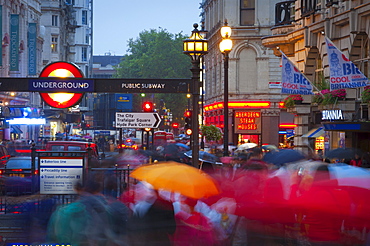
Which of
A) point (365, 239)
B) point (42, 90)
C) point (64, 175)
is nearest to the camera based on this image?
point (42, 90)

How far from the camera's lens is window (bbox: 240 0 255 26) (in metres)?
53.7

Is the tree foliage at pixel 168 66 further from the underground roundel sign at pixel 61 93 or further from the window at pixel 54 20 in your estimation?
the underground roundel sign at pixel 61 93

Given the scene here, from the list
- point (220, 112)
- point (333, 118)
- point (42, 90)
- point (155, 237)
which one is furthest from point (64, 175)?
point (220, 112)

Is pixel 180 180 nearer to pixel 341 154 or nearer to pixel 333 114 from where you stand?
pixel 341 154

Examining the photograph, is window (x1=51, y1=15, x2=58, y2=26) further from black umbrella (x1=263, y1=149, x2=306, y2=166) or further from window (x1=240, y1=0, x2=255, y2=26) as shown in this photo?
black umbrella (x1=263, y1=149, x2=306, y2=166)

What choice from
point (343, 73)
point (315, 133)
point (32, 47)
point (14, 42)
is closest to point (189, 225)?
point (343, 73)

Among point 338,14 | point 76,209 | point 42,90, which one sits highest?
point 338,14

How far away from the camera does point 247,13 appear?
2122 inches

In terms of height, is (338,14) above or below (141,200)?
above

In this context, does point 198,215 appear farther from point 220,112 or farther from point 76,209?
point 220,112

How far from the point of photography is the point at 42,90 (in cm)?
1048

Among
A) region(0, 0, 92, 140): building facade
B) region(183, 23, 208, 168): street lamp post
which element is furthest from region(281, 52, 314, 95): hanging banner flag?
region(0, 0, 92, 140): building facade

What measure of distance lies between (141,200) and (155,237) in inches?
22.0

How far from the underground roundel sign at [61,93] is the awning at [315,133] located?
20211 mm
